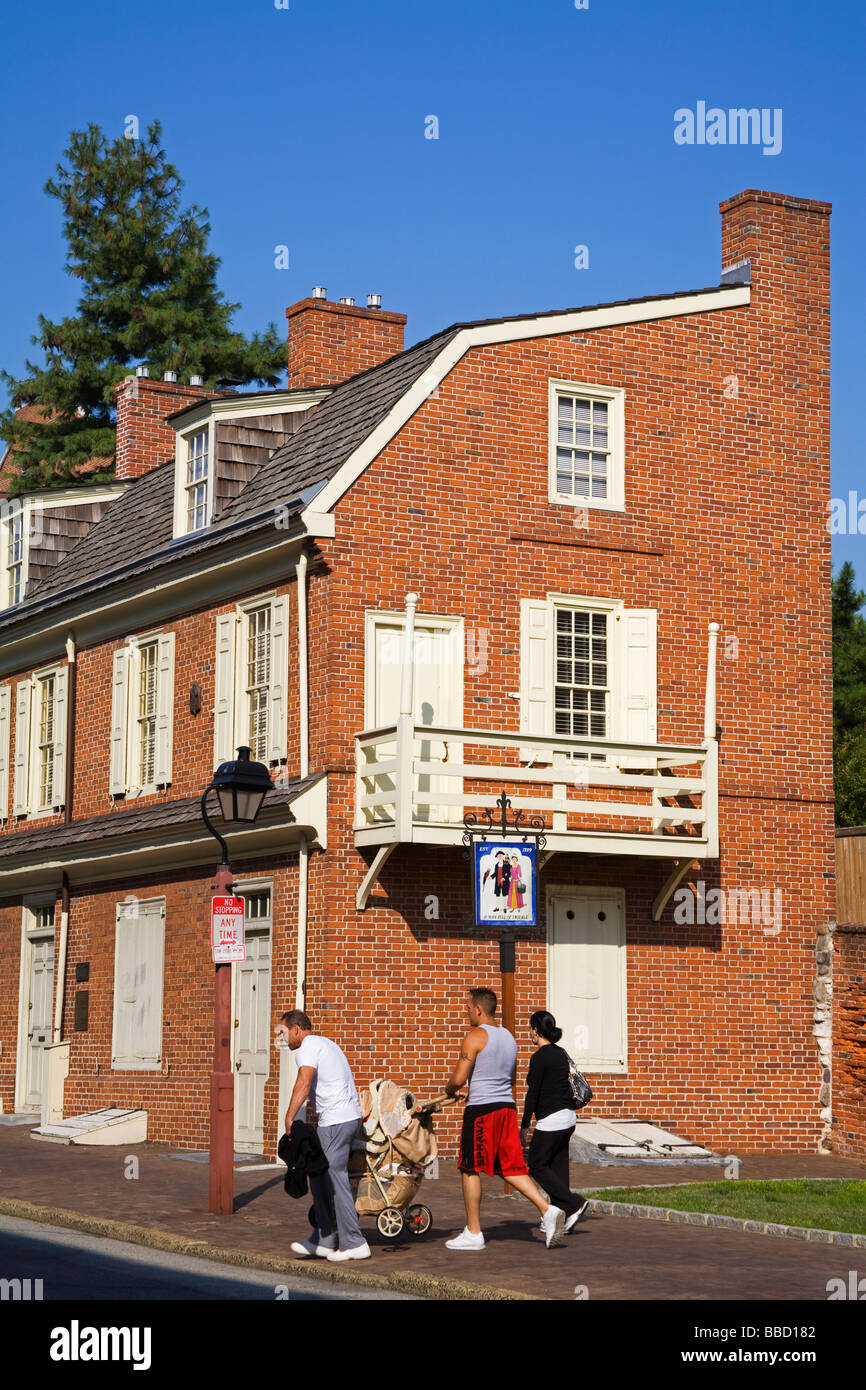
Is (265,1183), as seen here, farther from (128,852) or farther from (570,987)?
(128,852)

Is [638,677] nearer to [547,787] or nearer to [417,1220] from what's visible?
[547,787]

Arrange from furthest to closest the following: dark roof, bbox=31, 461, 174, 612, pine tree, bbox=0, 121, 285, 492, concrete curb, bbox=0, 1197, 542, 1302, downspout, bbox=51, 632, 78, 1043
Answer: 1. pine tree, bbox=0, 121, 285, 492
2. dark roof, bbox=31, 461, 174, 612
3. downspout, bbox=51, 632, 78, 1043
4. concrete curb, bbox=0, 1197, 542, 1302

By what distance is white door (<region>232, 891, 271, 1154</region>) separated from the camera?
21.0m

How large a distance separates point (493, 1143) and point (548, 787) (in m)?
8.14

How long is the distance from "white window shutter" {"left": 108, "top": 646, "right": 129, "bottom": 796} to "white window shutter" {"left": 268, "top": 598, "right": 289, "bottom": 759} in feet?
13.7

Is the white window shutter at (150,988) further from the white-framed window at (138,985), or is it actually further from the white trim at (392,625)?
the white trim at (392,625)

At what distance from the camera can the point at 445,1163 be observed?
782 inches

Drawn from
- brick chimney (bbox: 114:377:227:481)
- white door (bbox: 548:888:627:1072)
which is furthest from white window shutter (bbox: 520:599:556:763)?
brick chimney (bbox: 114:377:227:481)

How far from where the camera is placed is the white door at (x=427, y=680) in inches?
808

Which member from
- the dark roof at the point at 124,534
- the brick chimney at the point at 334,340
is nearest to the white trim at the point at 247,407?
the brick chimney at the point at 334,340

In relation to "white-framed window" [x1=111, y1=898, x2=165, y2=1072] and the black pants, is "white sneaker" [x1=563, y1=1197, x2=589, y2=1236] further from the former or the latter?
"white-framed window" [x1=111, y1=898, x2=165, y2=1072]

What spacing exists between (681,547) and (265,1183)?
30.2 feet

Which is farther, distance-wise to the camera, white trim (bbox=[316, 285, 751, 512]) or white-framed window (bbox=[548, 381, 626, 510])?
white-framed window (bbox=[548, 381, 626, 510])
